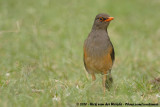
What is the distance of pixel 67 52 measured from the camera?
8.94 m

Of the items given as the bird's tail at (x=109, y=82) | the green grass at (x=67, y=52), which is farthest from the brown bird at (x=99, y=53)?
the green grass at (x=67, y=52)

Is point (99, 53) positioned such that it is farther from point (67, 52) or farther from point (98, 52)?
point (67, 52)

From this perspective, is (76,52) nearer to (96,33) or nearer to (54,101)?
(96,33)

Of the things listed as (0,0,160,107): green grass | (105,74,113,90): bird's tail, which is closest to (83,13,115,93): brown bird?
(105,74,113,90): bird's tail

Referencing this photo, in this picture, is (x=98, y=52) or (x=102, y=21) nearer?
(x=98, y=52)

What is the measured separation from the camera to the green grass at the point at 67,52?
5.15 m

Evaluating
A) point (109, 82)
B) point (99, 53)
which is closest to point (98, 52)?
point (99, 53)

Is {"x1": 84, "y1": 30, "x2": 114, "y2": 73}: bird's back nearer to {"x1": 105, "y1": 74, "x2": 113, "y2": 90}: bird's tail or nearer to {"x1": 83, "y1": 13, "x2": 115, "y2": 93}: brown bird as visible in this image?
{"x1": 83, "y1": 13, "x2": 115, "y2": 93}: brown bird

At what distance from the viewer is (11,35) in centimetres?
942

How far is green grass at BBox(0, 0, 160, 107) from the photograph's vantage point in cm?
515

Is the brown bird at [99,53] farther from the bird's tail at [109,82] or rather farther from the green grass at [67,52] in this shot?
the green grass at [67,52]

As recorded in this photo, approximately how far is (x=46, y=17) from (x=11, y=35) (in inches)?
67.5

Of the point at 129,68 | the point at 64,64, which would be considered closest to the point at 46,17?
the point at 64,64

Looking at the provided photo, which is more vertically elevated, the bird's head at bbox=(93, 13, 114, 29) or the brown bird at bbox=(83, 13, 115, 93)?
the bird's head at bbox=(93, 13, 114, 29)
